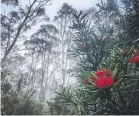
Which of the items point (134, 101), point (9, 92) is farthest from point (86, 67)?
point (9, 92)

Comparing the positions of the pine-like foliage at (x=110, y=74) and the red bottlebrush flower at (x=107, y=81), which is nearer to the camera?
the red bottlebrush flower at (x=107, y=81)

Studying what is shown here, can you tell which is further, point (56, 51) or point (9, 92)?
point (56, 51)

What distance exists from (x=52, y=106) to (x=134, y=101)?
935 cm

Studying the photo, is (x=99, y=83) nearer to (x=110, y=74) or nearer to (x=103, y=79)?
(x=103, y=79)

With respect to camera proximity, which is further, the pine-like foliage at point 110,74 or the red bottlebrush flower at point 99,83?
the pine-like foliage at point 110,74

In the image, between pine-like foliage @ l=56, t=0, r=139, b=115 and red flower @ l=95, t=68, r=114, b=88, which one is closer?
red flower @ l=95, t=68, r=114, b=88

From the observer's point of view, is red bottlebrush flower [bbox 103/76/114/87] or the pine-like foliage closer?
red bottlebrush flower [bbox 103/76/114/87]

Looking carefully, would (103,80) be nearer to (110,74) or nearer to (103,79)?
(103,79)

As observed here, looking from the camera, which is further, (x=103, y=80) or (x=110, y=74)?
(x=110, y=74)

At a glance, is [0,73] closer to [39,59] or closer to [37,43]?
[37,43]

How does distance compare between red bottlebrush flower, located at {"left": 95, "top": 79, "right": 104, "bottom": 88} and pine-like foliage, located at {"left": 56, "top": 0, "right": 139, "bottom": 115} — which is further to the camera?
pine-like foliage, located at {"left": 56, "top": 0, "right": 139, "bottom": 115}

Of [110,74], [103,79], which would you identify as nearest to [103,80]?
[103,79]

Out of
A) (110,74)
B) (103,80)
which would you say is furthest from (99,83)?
(110,74)

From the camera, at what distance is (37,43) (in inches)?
1096
